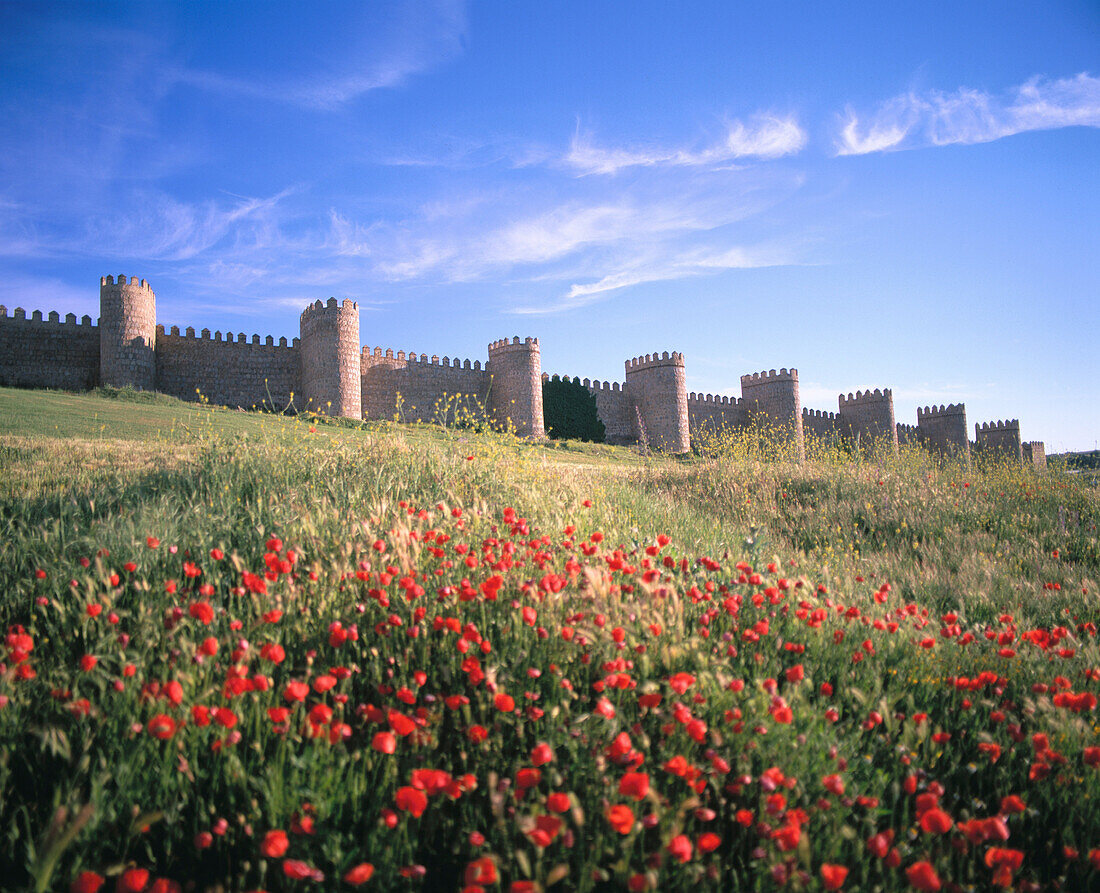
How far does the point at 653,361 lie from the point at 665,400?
2087 mm

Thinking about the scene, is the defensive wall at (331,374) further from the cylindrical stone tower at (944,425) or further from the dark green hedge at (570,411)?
the cylindrical stone tower at (944,425)

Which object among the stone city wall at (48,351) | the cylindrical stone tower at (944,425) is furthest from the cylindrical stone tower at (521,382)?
the cylindrical stone tower at (944,425)

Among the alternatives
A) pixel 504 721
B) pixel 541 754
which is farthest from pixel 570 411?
pixel 541 754

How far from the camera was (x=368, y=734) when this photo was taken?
1936 millimetres

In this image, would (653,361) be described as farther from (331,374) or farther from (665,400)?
(331,374)

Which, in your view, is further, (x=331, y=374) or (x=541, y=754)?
(x=331, y=374)

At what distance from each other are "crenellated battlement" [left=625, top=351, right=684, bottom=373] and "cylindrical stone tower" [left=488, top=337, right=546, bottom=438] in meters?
6.13

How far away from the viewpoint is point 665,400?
2973 cm

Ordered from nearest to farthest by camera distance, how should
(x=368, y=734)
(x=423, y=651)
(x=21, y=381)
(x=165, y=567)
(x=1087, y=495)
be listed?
(x=368, y=734)
(x=423, y=651)
(x=165, y=567)
(x=1087, y=495)
(x=21, y=381)

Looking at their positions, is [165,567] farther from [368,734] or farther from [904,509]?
[904,509]

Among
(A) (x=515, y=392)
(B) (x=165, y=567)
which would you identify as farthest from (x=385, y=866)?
(A) (x=515, y=392)

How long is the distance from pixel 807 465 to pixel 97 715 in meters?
9.48

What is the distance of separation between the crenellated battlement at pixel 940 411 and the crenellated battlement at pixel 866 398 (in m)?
5.40

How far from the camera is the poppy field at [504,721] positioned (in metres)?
1.42
